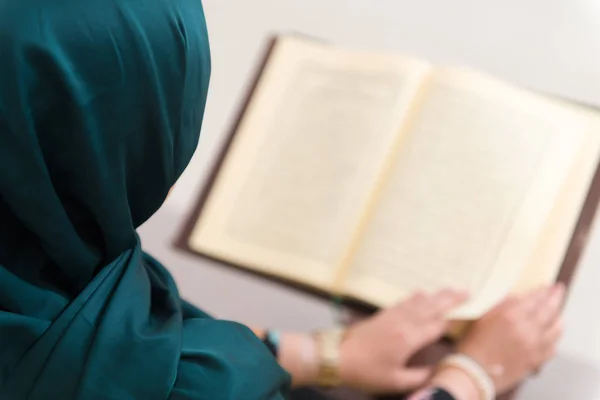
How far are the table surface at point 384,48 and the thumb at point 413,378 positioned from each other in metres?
0.09

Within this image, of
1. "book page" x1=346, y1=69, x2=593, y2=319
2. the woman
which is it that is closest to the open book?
"book page" x1=346, y1=69, x2=593, y2=319

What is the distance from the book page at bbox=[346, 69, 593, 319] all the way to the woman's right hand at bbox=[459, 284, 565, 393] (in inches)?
0.7

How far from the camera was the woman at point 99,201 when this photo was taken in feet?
1.26

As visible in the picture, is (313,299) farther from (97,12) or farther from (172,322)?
(97,12)

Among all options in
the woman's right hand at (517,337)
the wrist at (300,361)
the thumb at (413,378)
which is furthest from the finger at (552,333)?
the wrist at (300,361)

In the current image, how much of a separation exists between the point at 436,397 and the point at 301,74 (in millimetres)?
383

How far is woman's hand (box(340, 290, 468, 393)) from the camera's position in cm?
64

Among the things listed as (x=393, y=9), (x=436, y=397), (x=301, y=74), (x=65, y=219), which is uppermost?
(x=393, y=9)

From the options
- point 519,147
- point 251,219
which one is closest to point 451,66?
point 519,147

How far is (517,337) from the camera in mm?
644

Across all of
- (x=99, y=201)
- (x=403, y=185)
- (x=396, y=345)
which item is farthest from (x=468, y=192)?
(x=99, y=201)

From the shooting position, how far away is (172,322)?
50 centimetres

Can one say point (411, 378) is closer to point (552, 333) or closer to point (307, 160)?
point (552, 333)

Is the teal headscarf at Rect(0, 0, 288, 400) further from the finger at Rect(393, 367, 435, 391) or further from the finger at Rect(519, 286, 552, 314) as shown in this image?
the finger at Rect(519, 286, 552, 314)
